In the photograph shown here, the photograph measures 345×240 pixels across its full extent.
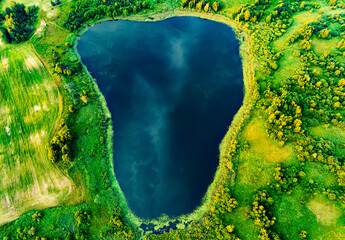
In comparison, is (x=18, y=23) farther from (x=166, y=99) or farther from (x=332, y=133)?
(x=332, y=133)

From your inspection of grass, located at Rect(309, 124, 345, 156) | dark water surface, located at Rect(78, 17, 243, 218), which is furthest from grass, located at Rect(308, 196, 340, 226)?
dark water surface, located at Rect(78, 17, 243, 218)

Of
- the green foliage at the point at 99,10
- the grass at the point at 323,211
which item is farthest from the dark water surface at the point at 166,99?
the grass at the point at 323,211

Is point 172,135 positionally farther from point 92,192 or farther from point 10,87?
point 10,87

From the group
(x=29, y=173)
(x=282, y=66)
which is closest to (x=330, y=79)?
(x=282, y=66)

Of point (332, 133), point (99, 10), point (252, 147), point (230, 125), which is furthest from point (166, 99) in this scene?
point (99, 10)

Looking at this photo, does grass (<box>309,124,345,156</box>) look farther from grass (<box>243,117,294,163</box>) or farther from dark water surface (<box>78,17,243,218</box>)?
dark water surface (<box>78,17,243,218</box>)
